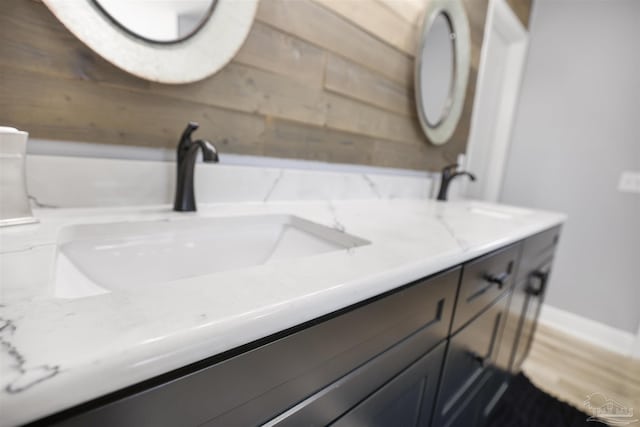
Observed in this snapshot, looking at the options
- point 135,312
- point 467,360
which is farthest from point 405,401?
point 135,312

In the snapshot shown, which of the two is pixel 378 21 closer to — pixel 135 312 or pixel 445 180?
pixel 445 180

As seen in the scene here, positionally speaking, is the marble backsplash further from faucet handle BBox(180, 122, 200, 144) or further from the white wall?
the white wall

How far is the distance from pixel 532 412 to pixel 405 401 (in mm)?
1218

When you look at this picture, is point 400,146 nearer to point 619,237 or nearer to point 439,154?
point 439,154

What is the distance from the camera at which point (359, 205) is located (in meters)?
1.11

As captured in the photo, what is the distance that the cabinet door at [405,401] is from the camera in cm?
50

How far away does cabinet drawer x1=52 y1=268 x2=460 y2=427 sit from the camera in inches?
10.7

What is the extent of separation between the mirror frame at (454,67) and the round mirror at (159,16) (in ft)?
3.05

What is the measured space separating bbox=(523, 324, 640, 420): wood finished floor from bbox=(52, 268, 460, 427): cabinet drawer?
62.3 inches

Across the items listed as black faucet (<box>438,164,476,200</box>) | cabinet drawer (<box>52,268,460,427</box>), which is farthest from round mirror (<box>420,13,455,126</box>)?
cabinet drawer (<box>52,268,460,427</box>)

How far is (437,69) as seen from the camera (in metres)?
1.44

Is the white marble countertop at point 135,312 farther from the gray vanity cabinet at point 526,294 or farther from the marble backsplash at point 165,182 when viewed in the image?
the gray vanity cabinet at point 526,294

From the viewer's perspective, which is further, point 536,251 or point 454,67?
point 454,67

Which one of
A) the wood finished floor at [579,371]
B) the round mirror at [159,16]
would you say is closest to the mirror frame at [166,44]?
the round mirror at [159,16]
